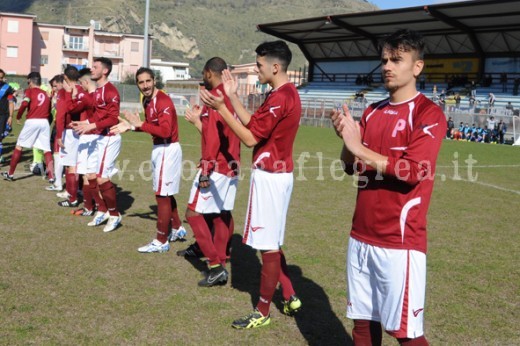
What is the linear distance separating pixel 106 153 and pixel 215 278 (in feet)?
10.4

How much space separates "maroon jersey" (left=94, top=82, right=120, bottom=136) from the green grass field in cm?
160

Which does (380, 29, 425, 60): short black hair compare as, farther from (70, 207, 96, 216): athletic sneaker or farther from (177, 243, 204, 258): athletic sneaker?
(70, 207, 96, 216): athletic sneaker

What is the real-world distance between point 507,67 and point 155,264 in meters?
41.6

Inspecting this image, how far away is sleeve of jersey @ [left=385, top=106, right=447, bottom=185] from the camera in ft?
9.77

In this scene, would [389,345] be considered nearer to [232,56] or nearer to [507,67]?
[507,67]

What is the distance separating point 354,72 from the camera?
52.3 meters

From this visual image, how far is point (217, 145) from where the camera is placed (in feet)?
19.5

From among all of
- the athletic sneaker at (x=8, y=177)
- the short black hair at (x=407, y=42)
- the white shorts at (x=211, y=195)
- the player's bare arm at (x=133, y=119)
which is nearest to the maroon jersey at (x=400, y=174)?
the short black hair at (x=407, y=42)

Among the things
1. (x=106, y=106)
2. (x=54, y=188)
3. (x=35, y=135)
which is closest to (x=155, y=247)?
(x=106, y=106)

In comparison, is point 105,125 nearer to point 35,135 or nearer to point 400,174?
point 35,135

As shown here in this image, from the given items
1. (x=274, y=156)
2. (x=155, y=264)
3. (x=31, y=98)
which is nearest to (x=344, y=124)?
(x=274, y=156)

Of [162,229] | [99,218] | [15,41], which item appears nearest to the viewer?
[162,229]

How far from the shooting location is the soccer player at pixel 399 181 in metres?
3.02

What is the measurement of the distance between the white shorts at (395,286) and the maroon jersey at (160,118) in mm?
3807
